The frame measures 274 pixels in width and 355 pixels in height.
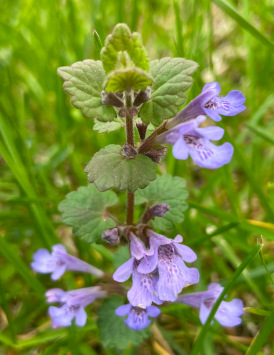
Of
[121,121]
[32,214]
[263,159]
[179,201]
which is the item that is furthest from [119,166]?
[263,159]

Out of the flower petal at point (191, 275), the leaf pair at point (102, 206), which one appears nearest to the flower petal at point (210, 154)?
the flower petal at point (191, 275)

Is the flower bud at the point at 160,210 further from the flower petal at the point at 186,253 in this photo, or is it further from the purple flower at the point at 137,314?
the purple flower at the point at 137,314

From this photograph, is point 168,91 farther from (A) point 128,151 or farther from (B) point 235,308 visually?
(B) point 235,308

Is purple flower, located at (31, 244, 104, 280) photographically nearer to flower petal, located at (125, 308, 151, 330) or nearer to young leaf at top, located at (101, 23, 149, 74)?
flower petal, located at (125, 308, 151, 330)

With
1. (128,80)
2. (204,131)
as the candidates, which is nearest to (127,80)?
(128,80)

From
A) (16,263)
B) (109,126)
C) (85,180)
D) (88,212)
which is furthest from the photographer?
(85,180)

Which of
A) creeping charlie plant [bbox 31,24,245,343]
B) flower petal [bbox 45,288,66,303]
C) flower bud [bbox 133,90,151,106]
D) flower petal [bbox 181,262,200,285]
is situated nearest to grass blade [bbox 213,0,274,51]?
creeping charlie plant [bbox 31,24,245,343]
